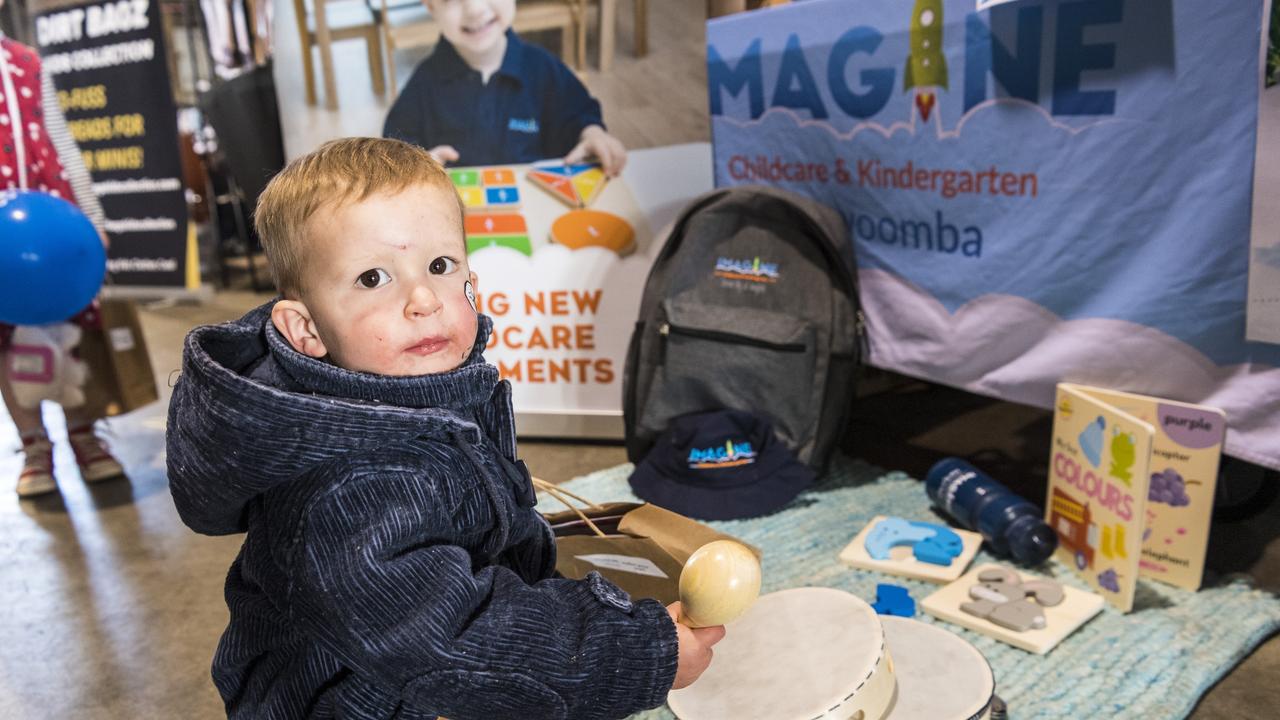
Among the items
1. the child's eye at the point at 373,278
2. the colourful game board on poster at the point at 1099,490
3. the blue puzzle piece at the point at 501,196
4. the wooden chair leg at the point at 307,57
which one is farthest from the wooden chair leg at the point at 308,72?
the colourful game board on poster at the point at 1099,490

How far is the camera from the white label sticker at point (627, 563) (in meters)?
1.08

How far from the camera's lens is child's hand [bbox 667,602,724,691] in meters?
0.87

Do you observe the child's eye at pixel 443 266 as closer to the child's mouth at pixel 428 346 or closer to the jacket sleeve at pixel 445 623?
the child's mouth at pixel 428 346

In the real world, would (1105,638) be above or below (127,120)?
below

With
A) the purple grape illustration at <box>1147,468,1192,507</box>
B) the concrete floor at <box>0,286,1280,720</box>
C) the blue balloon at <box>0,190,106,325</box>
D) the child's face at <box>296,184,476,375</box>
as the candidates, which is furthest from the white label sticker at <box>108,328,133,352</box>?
the purple grape illustration at <box>1147,468,1192,507</box>

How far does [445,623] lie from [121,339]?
203cm

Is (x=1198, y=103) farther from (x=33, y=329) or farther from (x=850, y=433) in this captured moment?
(x=33, y=329)

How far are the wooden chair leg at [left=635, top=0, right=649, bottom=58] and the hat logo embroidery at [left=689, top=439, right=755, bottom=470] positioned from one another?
36.1 inches

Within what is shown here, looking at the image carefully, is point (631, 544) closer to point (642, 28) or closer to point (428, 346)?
point (428, 346)

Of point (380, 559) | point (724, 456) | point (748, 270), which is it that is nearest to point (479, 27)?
point (748, 270)

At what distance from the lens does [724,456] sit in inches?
75.5

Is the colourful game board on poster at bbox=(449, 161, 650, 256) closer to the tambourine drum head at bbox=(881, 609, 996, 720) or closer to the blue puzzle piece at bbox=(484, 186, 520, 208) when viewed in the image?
the blue puzzle piece at bbox=(484, 186, 520, 208)

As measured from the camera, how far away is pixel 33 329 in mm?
2223

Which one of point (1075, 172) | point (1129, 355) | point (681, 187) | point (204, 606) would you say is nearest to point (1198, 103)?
point (1075, 172)
